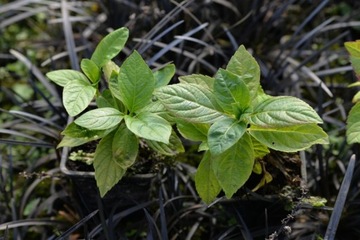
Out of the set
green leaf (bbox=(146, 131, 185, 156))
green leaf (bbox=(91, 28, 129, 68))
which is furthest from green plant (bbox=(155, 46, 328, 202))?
green leaf (bbox=(91, 28, 129, 68))

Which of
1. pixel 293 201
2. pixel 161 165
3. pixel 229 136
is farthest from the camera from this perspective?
pixel 161 165

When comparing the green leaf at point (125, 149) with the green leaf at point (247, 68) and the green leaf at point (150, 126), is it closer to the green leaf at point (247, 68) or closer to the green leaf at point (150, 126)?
the green leaf at point (150, 126)

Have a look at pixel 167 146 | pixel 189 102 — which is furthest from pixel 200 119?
pixel 167 146

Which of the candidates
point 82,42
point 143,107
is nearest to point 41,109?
point 82,42

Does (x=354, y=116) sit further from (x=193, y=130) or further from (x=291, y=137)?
(x=193, y=130)

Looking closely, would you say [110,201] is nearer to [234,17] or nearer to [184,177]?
[184,177]
